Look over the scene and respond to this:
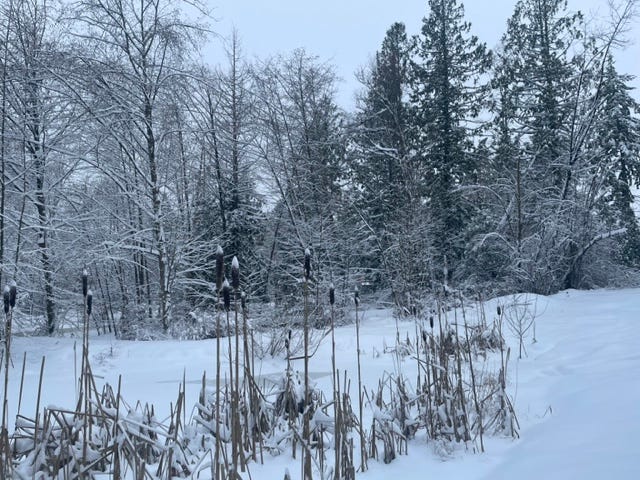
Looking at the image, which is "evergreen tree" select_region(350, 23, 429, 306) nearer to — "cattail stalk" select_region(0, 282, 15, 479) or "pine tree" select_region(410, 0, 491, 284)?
"pine tree" select_region(410, 0, 491, 284)

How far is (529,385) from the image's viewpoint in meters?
4.36

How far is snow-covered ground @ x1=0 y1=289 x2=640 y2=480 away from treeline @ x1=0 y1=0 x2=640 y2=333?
7.51 feet

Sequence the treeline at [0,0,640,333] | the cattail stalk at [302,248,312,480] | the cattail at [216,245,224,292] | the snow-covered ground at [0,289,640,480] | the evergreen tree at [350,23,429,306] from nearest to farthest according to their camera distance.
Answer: the cattail at [216,245,224,292], the cattail stalk at [302,248,312,480], the snow-covered ground at [0,289,640,480], the treeline at [0,0,640,333], the evergreen tree at [350,23,429,306]

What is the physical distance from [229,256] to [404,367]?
11925 millimetres

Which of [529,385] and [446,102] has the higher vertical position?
[446,102]

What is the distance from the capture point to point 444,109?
21.7 m

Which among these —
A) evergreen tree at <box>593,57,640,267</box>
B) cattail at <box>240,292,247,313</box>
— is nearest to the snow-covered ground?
cattail at <box>240,292,247,313</box>

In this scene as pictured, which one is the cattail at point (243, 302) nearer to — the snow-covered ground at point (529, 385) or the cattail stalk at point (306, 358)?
the cattail stalk at point (306, 358)

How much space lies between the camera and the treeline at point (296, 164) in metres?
11.0

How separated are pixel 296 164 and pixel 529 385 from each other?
47.3 ft

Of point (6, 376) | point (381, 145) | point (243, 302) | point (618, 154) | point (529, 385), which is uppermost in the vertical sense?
point (381, 145)

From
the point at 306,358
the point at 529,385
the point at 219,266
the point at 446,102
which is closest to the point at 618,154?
the point at 446,102

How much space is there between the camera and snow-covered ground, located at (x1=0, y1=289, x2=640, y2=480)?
2338 millimetres

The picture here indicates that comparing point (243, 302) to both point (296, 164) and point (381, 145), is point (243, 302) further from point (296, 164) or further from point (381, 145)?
point (381, 145)
